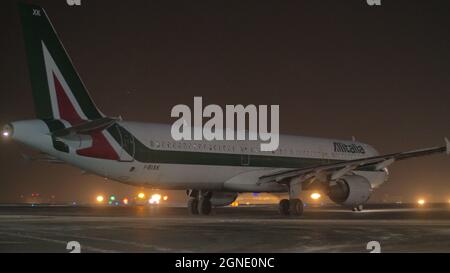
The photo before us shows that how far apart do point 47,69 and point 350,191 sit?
16124 millimetres

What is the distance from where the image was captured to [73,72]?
85.7 feet

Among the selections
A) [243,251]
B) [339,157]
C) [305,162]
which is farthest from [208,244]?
[339,157]

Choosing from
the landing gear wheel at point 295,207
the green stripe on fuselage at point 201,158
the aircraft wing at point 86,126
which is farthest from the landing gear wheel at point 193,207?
the aircraft wing at point 86,126

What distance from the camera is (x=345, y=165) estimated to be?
30.0 m

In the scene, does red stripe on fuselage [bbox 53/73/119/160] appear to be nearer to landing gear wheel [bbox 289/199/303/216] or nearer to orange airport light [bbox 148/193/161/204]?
landing gear wheel [bbox 289/199/303/216]

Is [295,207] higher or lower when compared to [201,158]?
lower

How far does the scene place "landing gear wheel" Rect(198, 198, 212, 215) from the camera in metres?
33.8

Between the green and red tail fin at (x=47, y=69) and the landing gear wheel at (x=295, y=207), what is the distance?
39.9 ft

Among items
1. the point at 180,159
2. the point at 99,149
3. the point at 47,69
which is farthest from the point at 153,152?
the point at 47,69

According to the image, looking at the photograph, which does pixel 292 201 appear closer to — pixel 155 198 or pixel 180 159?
pixel 180 159

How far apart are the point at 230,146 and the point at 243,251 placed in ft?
64.2

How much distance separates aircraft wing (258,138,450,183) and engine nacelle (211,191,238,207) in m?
3.36

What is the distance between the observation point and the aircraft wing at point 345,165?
1167 inches
